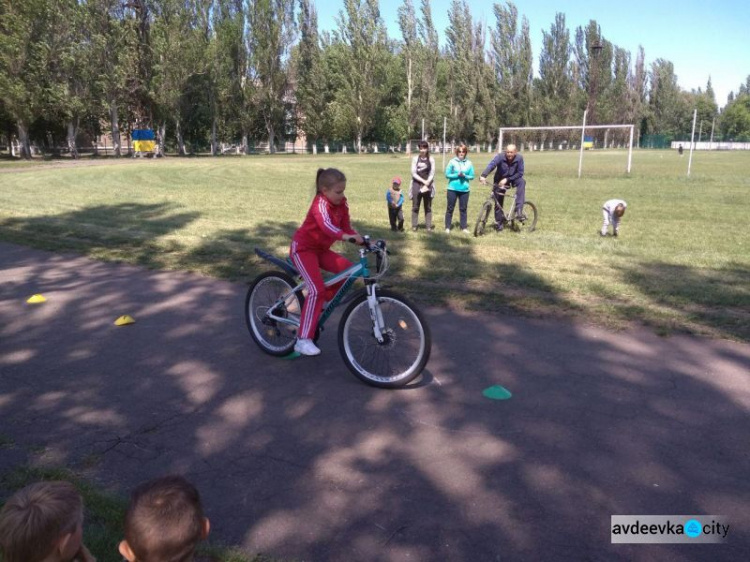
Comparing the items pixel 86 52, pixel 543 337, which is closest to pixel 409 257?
pixel 543 337

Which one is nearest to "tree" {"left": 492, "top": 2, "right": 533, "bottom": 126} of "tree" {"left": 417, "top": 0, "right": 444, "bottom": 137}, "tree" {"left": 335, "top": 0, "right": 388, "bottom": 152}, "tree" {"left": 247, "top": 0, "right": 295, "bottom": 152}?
"tree" {"left": 417, "top": 0, "right": 444, "bottom": 137}

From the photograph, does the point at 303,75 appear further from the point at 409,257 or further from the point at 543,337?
the point at 543,337

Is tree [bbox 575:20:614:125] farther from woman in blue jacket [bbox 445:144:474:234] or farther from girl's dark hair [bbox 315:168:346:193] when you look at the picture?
girl's dark hair [bbox 315:168:346:193]

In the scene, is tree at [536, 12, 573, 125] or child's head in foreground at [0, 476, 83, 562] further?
tree at [536, 12, 573, 125]

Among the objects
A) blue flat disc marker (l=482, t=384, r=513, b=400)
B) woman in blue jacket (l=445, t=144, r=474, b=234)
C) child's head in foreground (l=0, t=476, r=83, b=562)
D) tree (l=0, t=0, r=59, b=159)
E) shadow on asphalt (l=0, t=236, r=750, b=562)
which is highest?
tree (l=0, t=0, r=59, b=159)

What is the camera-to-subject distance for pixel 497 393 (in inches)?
183

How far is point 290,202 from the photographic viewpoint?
17.8 meters

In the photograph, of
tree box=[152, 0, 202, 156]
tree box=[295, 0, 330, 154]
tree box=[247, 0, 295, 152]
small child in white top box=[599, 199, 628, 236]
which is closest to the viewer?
small child in white top box=[599, 199, 628, 236]

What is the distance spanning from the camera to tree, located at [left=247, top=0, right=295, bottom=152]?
199ft

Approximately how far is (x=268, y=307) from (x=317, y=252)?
88 centimetres

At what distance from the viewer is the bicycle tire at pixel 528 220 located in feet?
42.8

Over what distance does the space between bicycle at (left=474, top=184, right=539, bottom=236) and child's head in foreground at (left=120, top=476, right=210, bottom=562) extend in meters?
10.9

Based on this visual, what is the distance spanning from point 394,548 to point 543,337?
11.4 feet

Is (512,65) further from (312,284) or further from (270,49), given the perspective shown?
(312,284)
